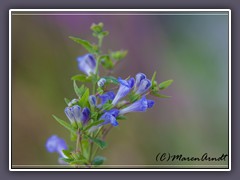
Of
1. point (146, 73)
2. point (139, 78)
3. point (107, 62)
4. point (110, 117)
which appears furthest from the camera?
point (146, 73)

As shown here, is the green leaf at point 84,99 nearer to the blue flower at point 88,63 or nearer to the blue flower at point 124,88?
the blue flower at point 124,88

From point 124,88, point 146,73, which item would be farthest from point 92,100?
point 146,73

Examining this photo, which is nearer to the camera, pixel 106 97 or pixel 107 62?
pixel 106 97

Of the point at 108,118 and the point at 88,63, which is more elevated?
the point at 88,63

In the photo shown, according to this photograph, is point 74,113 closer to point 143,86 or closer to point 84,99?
point 84,99

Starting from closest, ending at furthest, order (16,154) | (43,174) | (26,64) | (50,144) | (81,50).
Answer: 1. (50,144)
2. (43,174)
3. (16,154)
4. (26,64)
5. (81,50)

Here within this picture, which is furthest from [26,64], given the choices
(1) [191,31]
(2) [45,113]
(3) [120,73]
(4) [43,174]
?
(1) [191,31]

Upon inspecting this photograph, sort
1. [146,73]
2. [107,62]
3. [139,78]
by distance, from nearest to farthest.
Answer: [139,78], [107,62], [146,73]
